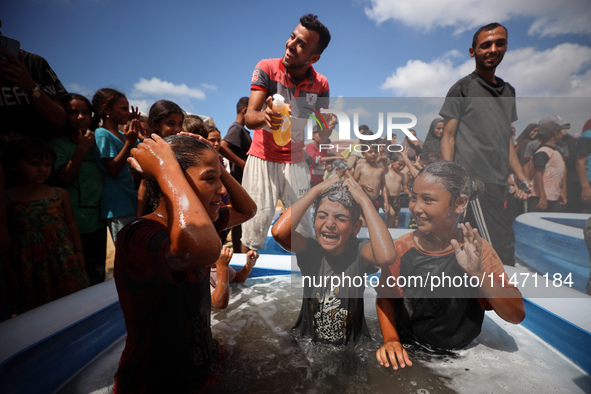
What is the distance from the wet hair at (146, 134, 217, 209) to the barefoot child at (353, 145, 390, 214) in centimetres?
83

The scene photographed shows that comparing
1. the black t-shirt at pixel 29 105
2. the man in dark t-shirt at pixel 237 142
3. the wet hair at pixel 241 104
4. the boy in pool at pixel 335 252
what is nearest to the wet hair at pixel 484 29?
the boy in pool at pixel 335 252

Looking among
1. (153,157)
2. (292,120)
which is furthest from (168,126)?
(153,157)

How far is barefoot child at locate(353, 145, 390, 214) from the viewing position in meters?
1.53

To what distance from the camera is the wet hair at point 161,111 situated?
2.41m

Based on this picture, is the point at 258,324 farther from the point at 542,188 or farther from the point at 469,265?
the point at 542,188

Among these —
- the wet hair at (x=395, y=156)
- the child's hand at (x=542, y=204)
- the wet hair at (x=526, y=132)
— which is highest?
the wet hair at (x=526, y=132)

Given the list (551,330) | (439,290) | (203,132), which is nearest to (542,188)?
(439,290)

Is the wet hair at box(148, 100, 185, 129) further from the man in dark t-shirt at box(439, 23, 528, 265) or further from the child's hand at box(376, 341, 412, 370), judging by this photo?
the child's hand at box(376, 341, 412, 370)

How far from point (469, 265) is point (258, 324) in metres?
1.53

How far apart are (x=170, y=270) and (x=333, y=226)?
0.90 metres

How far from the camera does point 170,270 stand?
93 centimetres

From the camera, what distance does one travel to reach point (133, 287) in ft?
3.51

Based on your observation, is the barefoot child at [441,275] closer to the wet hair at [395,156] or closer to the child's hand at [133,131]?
the wet hair at [395,156]

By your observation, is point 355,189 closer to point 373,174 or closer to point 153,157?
point 373,174
